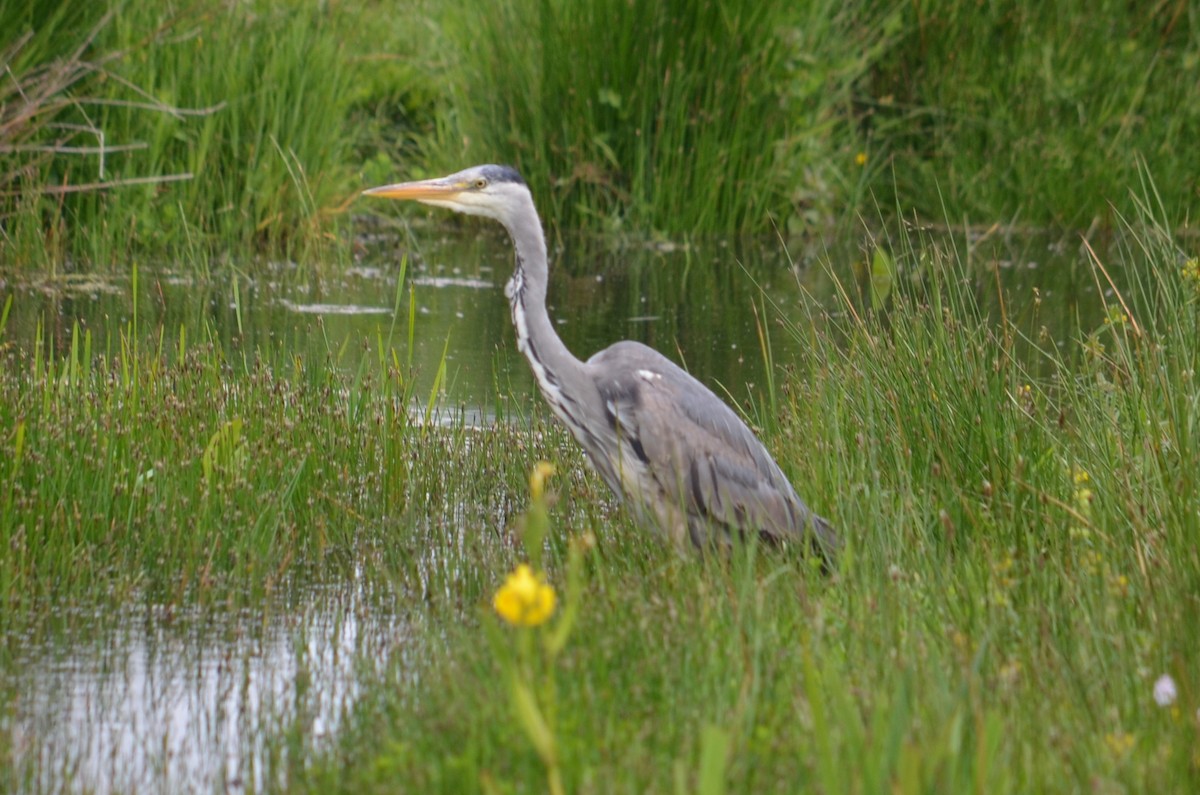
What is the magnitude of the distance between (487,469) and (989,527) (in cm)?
178

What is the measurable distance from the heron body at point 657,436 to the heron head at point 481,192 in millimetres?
44

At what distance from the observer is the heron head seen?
16.0 ft

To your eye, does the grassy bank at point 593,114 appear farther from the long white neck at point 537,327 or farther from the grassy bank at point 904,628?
the grassy bank at point 904,628

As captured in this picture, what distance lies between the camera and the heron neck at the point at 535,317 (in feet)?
15.5

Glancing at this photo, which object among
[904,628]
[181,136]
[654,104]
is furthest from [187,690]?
[654,104]

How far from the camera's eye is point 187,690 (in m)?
3.73

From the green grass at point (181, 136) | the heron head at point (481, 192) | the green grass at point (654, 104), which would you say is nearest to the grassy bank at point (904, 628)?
the heron head at point (481, 192)

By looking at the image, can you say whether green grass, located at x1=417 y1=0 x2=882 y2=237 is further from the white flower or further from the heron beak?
the white flower

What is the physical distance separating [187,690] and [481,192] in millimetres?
1814

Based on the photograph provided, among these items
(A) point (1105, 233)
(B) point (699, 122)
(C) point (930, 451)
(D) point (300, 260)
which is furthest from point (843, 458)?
(A) point (1105, 233)

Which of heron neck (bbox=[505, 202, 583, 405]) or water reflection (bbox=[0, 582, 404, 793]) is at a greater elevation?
heron neck (bbox=[505, 202, 583, 405])

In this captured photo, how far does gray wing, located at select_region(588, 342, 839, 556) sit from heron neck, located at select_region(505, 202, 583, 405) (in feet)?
0.42

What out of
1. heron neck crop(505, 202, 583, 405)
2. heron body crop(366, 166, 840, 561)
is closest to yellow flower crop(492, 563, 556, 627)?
heron body crop(366, 166, 840, 561)

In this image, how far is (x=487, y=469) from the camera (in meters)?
5.48
